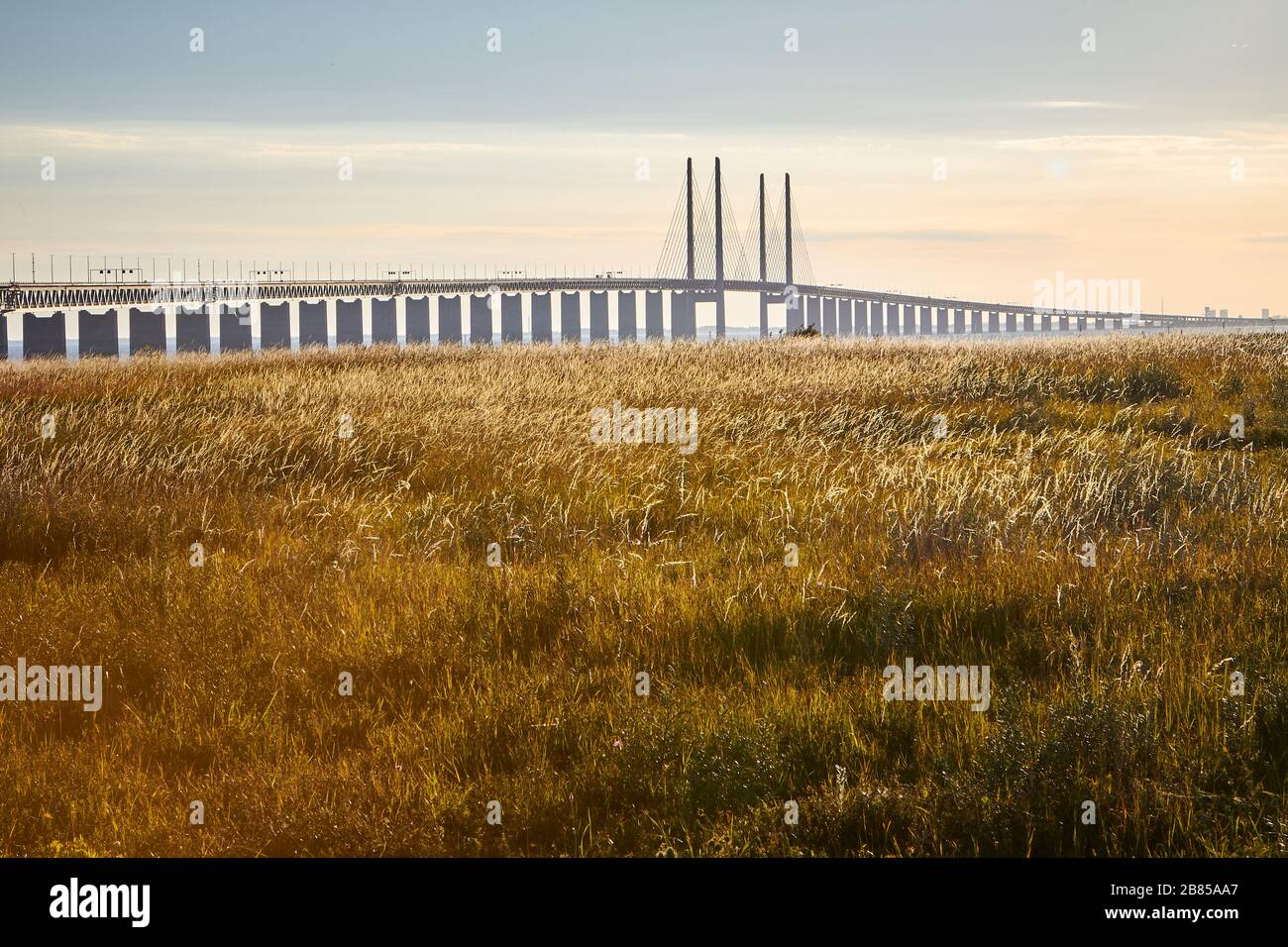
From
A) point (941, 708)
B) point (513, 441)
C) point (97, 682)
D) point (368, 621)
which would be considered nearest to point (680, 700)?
point (941, 708)

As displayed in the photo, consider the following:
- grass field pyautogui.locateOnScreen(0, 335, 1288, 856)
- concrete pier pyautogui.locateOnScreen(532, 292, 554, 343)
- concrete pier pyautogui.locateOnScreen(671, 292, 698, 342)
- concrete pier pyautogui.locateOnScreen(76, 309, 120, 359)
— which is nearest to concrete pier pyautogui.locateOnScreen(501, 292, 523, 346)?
concrete pier pyautogui.locateOnScreen(532, 292, 554, 343)

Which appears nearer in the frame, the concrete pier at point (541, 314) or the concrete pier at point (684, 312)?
the concrete pier at point (684, 312)

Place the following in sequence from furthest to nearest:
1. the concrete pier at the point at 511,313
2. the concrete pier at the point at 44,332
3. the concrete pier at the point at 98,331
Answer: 1. the concrete pier at the point at 511,313
2. the concrete pier at the point at 98,331
3. the concrete pier at the point at 44,332

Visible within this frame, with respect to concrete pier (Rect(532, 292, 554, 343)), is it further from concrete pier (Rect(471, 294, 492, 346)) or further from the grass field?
the grass field

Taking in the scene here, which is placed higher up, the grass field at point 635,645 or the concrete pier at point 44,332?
the concrete pier at point 44,332

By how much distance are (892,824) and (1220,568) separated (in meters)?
3.48

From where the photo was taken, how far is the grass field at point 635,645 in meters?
3.74

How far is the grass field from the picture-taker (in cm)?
374

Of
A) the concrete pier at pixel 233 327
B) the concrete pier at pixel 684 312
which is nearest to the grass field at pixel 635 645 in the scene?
the concrete pier at pixel 684 312

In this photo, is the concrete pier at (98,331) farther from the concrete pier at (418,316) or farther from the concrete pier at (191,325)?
the concrete pier at (418,316)

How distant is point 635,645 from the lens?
5246mm

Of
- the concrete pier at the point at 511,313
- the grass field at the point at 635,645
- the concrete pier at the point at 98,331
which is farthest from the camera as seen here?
the concrete pier at the point at 511,313

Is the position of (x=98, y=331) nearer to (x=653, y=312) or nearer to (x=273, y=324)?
(x=273, y=324)
